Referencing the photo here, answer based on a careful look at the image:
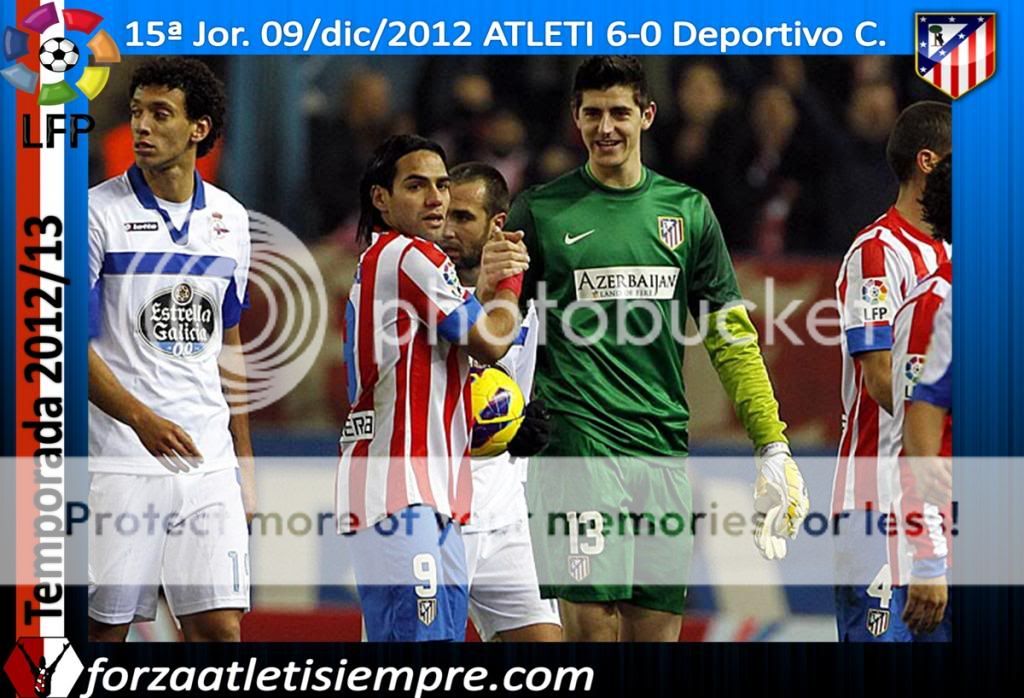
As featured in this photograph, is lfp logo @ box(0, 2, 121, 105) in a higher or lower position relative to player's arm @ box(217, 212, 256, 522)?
higher

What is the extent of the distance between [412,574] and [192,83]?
1.59m

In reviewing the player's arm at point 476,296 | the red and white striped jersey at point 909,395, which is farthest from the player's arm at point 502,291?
the red and white striped jersey at point 909,395

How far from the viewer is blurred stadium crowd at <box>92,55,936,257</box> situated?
6027 mm

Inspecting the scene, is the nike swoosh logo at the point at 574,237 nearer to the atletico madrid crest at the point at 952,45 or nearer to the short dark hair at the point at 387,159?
the short dark hair at the point at 387,159

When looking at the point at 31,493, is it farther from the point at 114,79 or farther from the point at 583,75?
the point at 583,75

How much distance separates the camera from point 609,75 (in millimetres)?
6051

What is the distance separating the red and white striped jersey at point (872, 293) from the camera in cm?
609

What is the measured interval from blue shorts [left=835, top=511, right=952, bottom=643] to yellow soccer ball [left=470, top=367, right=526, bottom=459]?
1.04 metres

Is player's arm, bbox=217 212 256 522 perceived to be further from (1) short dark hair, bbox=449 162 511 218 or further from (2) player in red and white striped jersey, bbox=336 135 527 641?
(1) short dark hair, bbox=449 162 511 218

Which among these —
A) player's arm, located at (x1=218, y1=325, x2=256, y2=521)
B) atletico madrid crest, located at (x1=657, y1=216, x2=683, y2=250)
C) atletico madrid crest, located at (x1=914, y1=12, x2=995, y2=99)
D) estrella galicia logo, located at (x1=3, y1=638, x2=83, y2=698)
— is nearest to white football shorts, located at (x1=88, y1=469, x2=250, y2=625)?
player's arm, located at (x1=218, y1=325, x2=256, y2=521)

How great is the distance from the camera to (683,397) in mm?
6090

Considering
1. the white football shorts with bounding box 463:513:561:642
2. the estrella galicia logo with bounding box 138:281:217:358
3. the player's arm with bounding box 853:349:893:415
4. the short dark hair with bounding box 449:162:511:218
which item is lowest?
the white football shorts with bounding box 463:513:561:642

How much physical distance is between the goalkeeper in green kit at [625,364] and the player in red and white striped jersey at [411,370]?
0.61 feet

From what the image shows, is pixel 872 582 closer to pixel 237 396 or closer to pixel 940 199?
pixel 940 199
